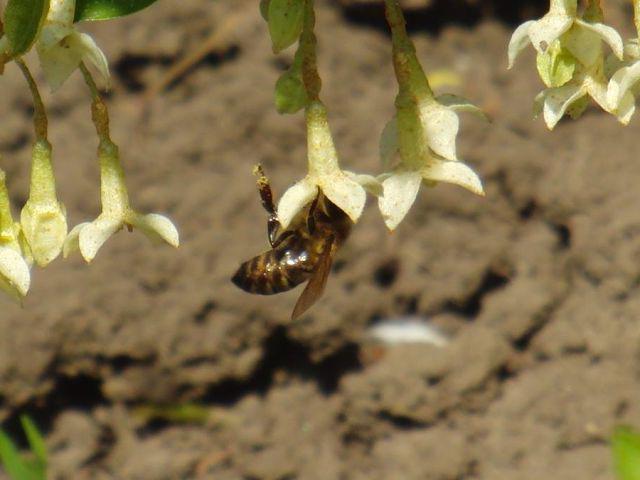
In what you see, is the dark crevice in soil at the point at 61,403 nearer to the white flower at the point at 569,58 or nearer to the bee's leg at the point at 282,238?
the bee's leg at the point at 282,238

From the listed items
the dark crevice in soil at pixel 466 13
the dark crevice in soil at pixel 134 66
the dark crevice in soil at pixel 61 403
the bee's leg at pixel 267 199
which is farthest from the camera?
the dark crevice in soil at pixel 466 13

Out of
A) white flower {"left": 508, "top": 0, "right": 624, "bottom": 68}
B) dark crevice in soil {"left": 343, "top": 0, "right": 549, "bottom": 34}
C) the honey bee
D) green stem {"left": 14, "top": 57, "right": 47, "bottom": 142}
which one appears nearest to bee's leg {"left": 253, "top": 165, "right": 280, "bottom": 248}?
the honey bee

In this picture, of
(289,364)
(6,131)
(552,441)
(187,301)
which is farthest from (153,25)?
(552,441)

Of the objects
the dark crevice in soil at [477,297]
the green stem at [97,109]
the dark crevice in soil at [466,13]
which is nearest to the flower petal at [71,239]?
the green stem at [97,109]

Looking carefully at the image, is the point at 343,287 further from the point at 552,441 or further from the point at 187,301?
the point at 552,441

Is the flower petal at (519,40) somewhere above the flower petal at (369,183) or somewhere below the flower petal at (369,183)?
above

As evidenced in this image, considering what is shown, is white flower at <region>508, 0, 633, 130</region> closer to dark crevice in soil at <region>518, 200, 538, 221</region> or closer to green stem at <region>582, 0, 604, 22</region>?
green stem at <region>582, 0, 604, 22</region>

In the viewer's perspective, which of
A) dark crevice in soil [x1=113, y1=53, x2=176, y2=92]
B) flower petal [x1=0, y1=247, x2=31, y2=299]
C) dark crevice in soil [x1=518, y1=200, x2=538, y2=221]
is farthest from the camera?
dark crevice in soil [x1=113, y1=53, x2=176, y2=92]
